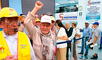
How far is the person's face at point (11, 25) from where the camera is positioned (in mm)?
1929

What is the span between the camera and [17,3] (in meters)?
10.8

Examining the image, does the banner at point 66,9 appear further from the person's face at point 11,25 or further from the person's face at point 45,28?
the person's face at point 11,25

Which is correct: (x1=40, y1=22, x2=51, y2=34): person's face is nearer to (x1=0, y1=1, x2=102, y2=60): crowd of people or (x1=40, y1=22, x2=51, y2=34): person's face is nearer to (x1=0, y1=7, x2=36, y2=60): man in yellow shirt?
(x1=0, y1=1, x2=102, y2=60): crowd of people

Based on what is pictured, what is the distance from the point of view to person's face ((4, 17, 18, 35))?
1929mm

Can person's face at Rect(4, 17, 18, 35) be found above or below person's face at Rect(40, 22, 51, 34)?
above

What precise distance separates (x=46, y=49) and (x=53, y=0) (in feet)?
31.4

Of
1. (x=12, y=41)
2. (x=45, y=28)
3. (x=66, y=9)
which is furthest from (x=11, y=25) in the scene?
(x=66, y=9)

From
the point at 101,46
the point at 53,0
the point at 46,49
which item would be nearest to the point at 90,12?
the point at 101,46

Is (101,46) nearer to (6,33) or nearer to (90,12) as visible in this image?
(90,12)

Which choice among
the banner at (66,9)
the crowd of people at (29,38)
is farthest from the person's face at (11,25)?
the banner at (66,9)

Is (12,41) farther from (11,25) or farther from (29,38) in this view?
(29,38)

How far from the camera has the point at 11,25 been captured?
1.93 m

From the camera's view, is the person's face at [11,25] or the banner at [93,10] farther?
the banner at [93,10]

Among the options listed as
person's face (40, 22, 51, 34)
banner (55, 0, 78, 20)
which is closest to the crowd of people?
person's face (40, 22, 51, 34)
